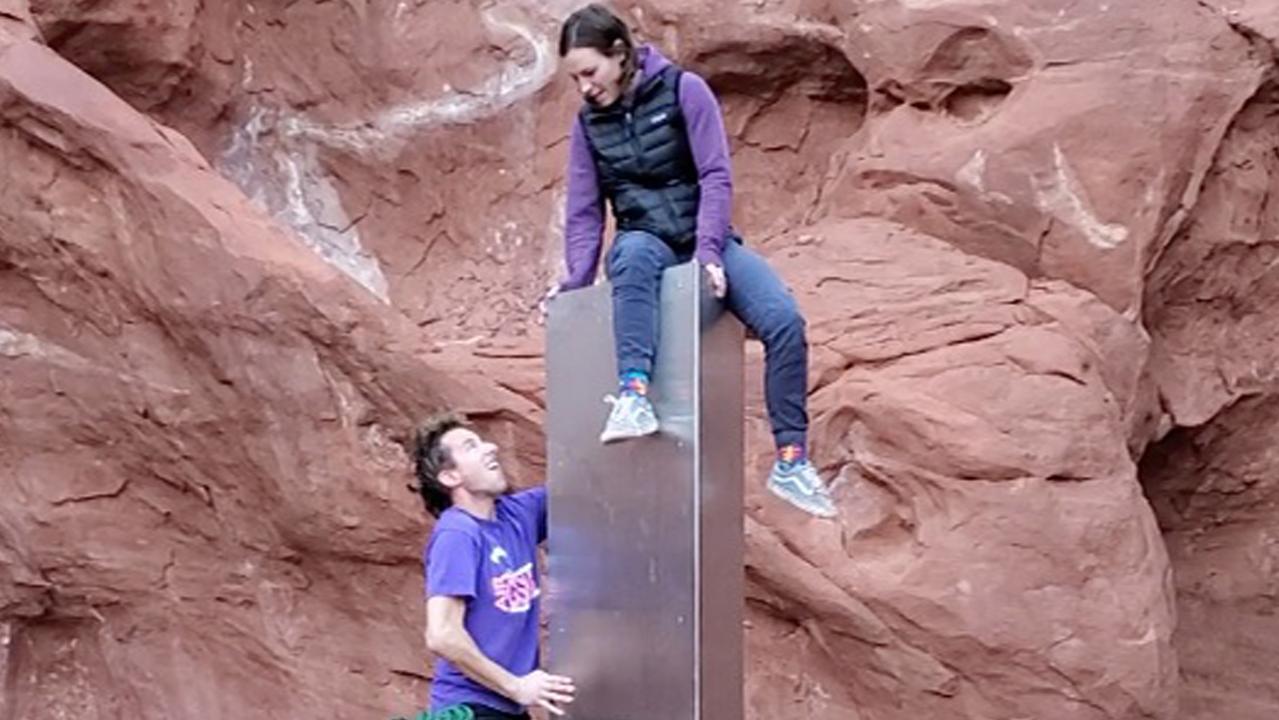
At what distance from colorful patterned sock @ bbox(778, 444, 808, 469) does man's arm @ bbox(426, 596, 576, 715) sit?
67 centimetres

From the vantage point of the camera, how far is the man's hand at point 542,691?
3.93 m

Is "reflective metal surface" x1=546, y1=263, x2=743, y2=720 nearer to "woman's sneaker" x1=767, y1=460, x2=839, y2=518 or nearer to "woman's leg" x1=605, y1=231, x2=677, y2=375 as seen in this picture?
"woman's leg" x1=605, y1=231, x2=677, y2=375

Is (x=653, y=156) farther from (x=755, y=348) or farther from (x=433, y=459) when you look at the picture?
(x=755, y=348)

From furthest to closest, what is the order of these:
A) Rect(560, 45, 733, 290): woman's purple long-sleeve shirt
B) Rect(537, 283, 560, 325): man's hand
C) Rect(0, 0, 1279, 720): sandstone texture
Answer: Rect(0, 0, 1279, 720): sandstone texture
Rect(537, 283, 560, 325): man's hand
Rect(560, 45, 733, 290): woman's purple long-sleeve shirt

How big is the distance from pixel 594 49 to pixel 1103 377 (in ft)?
8.03

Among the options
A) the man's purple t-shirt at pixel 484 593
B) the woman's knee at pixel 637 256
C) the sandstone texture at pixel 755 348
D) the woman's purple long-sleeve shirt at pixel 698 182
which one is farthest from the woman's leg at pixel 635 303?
the sandstone texture at pixel 755 348

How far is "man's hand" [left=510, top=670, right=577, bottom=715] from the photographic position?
393 cm

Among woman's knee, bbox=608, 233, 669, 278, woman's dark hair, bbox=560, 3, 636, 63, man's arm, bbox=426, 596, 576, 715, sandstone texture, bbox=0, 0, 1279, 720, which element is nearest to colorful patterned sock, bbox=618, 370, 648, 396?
woman's knee, bbox=608, 233, 669, 278

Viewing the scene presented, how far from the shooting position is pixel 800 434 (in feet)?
13.7

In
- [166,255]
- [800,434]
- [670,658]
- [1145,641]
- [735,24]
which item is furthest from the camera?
[735,24]

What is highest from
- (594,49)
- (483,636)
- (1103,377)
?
(594,49)

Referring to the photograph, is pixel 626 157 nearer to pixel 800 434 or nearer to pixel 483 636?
pixel 800 434

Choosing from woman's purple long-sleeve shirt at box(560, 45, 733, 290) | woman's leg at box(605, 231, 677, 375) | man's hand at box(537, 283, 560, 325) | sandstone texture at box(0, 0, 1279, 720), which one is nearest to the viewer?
woman's leg at box(605, 231, 677, 375)

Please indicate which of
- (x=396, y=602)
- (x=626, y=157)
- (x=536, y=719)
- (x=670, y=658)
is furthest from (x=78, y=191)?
(x=670, y=658)
